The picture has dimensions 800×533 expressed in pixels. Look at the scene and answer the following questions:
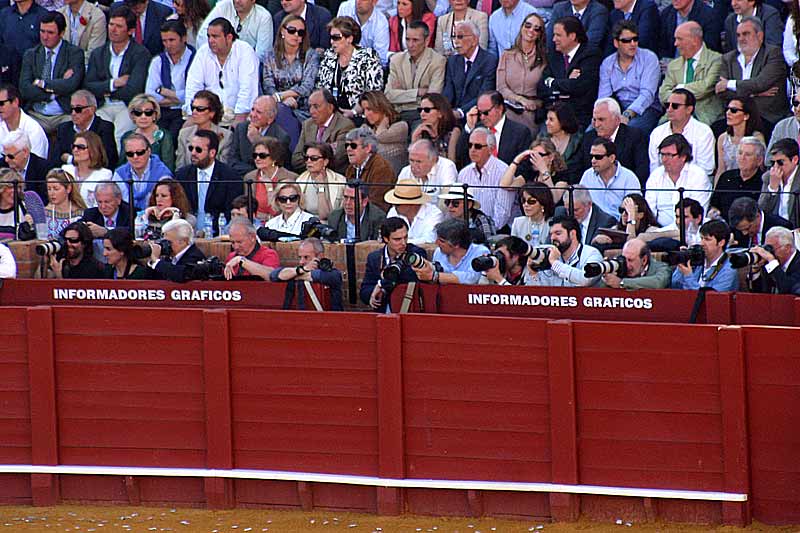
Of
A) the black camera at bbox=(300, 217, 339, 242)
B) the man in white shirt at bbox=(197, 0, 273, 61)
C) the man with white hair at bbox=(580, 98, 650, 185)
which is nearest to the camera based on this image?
the black camera at bbox=(300, 217, 339, 242)

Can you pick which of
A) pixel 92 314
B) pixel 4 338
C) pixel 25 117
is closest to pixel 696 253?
pixel 92 314

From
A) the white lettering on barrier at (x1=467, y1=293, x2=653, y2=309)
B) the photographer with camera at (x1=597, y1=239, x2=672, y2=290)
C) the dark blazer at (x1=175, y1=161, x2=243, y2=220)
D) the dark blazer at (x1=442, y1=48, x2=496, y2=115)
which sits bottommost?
the white lettering on barrier at (x1=467, y1=293, x2=653, y2=309)

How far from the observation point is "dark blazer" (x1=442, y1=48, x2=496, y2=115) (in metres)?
13.3

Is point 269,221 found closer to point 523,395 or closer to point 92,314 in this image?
point 92,314

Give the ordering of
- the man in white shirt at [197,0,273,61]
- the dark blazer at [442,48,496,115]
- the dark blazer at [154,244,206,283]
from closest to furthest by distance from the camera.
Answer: the dark blazer at [154,244,206,283] → the dark blazer at [442,48,496,115] → the man in white shirt at [197,0,273,61]

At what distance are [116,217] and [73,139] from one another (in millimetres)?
2088

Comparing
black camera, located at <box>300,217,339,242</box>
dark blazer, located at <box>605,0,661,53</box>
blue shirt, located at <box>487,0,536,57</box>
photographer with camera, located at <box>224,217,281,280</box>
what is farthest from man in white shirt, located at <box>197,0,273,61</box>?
photographer with camera, located at <box>224,217,281,280</box>

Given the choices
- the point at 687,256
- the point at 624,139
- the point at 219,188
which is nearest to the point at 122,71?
the point at 219,188

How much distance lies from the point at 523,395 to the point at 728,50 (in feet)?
14.1

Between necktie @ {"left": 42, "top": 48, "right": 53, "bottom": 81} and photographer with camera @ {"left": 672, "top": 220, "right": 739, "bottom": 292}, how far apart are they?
7562mm

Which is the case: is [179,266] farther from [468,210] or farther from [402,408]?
[468,210]

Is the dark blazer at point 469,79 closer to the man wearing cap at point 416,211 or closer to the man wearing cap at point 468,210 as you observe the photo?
the man wearing cap at point 468,210

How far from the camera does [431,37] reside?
1392 cm

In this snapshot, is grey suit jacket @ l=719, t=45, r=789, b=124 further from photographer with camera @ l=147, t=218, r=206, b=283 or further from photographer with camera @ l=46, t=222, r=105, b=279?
photographer with camera @ l=46, t=222, r=105, b=279
